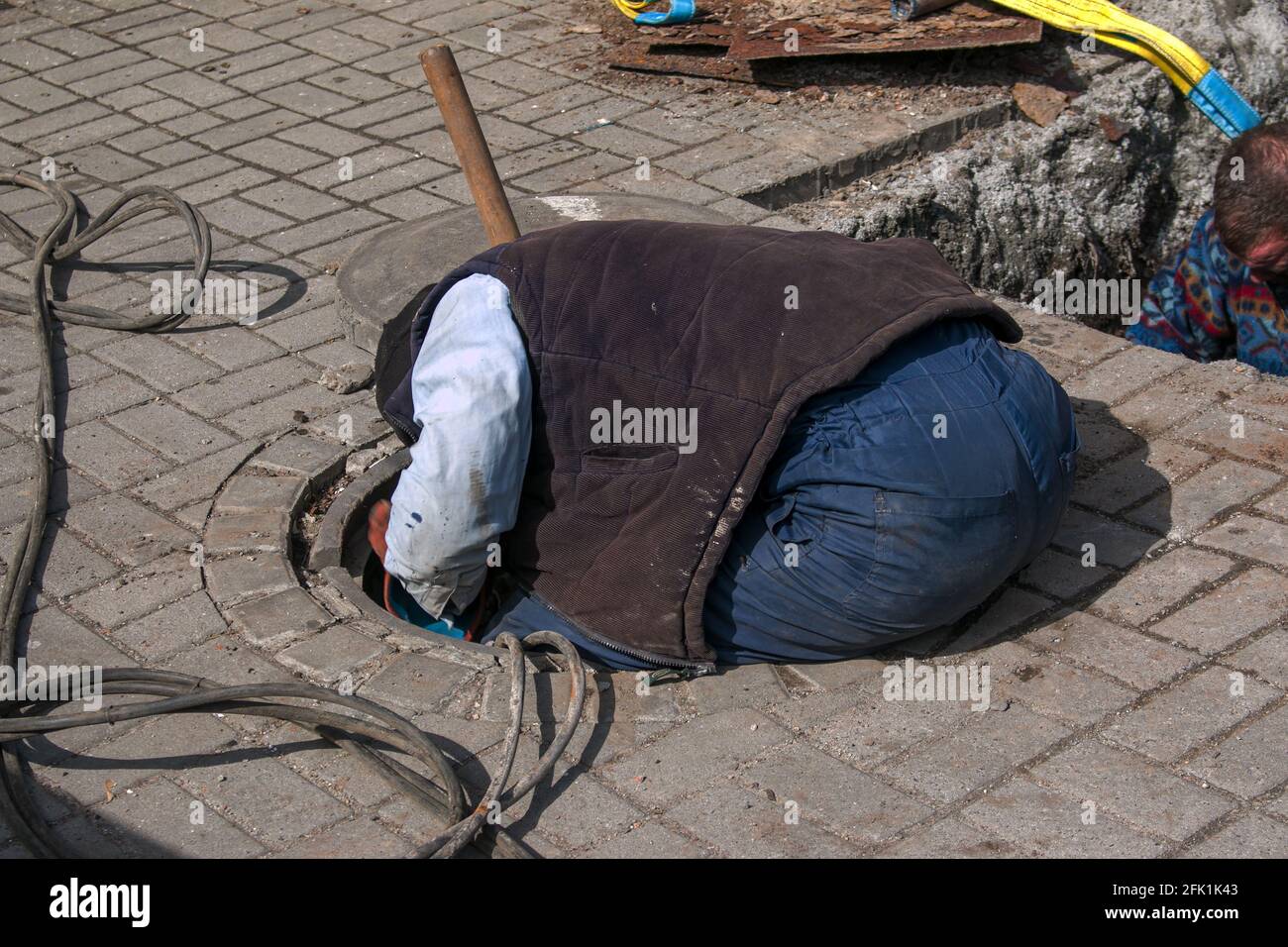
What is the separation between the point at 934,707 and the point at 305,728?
56.7 inches

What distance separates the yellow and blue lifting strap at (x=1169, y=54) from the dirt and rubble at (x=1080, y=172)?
66 mm

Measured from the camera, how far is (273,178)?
6062 mm

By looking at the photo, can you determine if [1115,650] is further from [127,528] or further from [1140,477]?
[127,528]

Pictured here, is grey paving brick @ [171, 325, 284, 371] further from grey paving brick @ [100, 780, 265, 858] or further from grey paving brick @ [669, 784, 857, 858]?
grey paving brick @ [669, 784, 857, 858]

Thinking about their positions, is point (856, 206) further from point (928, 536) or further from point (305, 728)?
point (305, 728)

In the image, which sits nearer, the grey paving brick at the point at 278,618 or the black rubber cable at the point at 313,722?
the black rubber cable at the point at 313,722

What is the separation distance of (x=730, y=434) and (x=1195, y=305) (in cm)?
247

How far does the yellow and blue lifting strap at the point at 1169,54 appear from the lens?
6621mm

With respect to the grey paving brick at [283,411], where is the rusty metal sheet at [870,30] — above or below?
above

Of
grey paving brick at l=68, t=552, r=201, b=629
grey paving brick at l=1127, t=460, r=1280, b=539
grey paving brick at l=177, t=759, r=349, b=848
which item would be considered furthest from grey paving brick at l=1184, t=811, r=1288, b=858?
grey paving brick at l=68, t=552, r=201, b=629

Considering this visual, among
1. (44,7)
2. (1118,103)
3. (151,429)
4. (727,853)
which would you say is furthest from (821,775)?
(44,7)

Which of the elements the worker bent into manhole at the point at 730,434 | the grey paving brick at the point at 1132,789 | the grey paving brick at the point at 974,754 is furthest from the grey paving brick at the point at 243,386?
the grey paving brick at the point at 1132,789

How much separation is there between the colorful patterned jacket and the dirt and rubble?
1.07 m

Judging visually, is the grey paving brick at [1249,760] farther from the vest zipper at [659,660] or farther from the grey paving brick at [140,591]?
the grey paving brick at [140,591]
